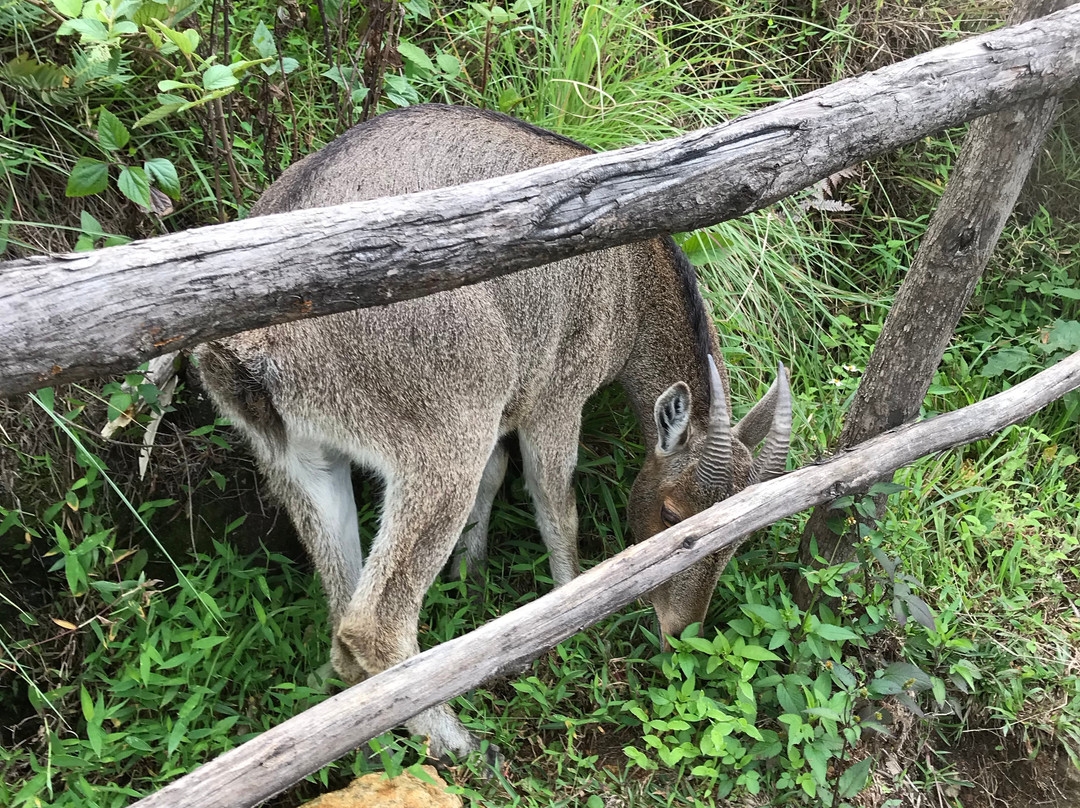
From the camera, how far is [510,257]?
81.7 inches

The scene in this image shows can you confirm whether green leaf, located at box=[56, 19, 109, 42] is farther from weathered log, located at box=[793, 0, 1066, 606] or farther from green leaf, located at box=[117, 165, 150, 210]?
weathered log, located at box=[793, 0, 1066, 606]

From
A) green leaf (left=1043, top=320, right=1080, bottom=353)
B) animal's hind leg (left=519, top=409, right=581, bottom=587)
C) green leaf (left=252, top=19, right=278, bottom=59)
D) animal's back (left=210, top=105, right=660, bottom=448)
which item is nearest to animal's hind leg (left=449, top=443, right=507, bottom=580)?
animal's hind leg (left=519, top=409, right=581, bottom=587)

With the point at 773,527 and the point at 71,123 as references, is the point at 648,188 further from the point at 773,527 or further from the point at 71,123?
the point at 71,123

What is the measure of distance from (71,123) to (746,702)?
3.68 meters

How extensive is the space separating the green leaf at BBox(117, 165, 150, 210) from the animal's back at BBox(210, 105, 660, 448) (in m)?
0.38

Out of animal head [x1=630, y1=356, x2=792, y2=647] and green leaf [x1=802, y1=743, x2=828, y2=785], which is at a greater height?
animal head [x1=630, y1=356, x2=792, y2=647]

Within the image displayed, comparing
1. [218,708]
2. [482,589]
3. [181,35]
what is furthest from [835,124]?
[218,708]

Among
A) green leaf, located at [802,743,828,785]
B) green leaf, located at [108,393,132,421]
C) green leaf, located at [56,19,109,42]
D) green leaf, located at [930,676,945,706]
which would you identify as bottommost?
green leaf, located at [802,743,828,785]

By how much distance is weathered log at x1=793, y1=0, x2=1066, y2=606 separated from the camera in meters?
3.29

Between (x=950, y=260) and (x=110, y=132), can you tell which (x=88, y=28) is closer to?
(x=110, y=132)

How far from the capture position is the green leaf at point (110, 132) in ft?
10.7

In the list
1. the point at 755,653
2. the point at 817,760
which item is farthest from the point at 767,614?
the point at 817,760

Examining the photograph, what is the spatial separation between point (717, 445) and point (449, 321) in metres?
1.19

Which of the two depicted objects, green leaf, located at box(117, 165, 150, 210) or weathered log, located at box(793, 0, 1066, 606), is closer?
green leaf, located at box(117, 165, 150, 210)
